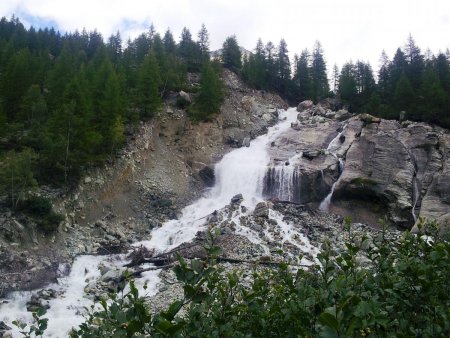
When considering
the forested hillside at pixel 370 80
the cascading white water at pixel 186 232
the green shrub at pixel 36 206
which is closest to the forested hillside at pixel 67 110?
the green shrub at pixel 36 206

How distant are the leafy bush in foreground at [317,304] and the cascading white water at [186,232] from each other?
677 cm

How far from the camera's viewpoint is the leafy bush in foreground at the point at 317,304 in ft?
8.15

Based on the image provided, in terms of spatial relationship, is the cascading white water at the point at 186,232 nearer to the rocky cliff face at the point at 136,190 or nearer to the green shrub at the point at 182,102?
the rocky cliff face at the point at 136,190

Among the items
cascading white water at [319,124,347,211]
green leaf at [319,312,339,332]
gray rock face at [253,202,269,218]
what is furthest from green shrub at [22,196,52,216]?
green leaf at [319,312,339,332]

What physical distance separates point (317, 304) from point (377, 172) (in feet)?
105

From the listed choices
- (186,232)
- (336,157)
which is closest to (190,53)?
(336,157)

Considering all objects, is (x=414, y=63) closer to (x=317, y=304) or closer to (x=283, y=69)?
(x=283, y=69)

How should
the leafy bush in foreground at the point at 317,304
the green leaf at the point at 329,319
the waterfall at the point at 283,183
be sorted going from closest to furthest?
the green leaf at the point at 329,319 < the leafy bush in foreground at the point at 317,304 < the waterfall at the point at 283,183

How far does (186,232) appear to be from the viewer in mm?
26250

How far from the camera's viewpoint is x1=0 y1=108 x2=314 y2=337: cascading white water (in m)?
15.3

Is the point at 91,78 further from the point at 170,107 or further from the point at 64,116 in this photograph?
the point at 64,116

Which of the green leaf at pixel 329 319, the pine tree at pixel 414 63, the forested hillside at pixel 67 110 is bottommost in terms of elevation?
the green leaf at pixel 329 319

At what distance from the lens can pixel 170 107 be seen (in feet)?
145

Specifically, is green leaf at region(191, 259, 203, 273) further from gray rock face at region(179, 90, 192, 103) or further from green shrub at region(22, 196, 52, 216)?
gray rock face at region(179, 90, 192, 103)
